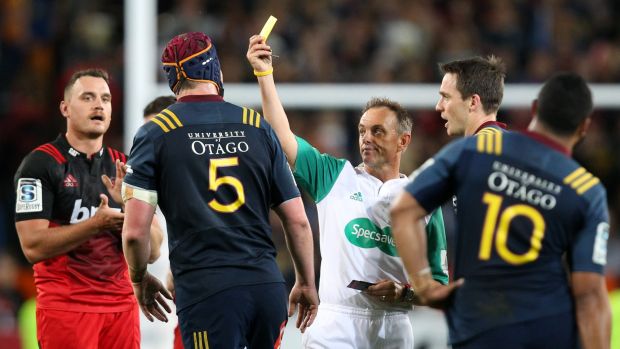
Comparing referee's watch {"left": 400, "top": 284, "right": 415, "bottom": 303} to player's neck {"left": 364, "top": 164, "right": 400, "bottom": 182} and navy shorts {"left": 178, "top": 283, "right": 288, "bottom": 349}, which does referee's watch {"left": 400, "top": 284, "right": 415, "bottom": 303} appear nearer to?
player's neck {"left": 364, "top": 164, "right": 400, "bottom": 182}

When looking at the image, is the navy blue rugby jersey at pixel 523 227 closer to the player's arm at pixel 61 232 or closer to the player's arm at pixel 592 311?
the player's arm at pixel 592 311

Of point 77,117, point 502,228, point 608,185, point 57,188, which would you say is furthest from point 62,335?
point 608,185

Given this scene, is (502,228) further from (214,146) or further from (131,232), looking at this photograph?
→ (131,232)

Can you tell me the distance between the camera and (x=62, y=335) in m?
5.55

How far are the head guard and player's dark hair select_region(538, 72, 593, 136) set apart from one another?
161 centimetres

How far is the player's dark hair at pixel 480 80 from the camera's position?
5.44 metres

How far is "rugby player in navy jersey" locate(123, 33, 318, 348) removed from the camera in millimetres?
4504

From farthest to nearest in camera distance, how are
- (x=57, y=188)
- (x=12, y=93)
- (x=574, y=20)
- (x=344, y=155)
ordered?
(x=574, y=20)
(x=12, y=93)
(x=344, y=155)
(x=57, y=188)

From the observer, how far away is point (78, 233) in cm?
537

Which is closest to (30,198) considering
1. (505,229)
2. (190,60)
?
(190,60)

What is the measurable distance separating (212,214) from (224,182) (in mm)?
158

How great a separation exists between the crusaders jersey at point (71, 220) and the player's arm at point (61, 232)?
0.08 metres

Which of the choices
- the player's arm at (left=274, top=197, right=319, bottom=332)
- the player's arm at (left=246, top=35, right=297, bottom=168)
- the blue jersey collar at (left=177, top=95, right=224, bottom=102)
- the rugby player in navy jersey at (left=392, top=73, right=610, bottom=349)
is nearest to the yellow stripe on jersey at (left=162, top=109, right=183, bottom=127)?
the blue jersey collar at (left=177, top=95, right=224, bottom=102)

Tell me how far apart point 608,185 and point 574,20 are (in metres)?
2.46
